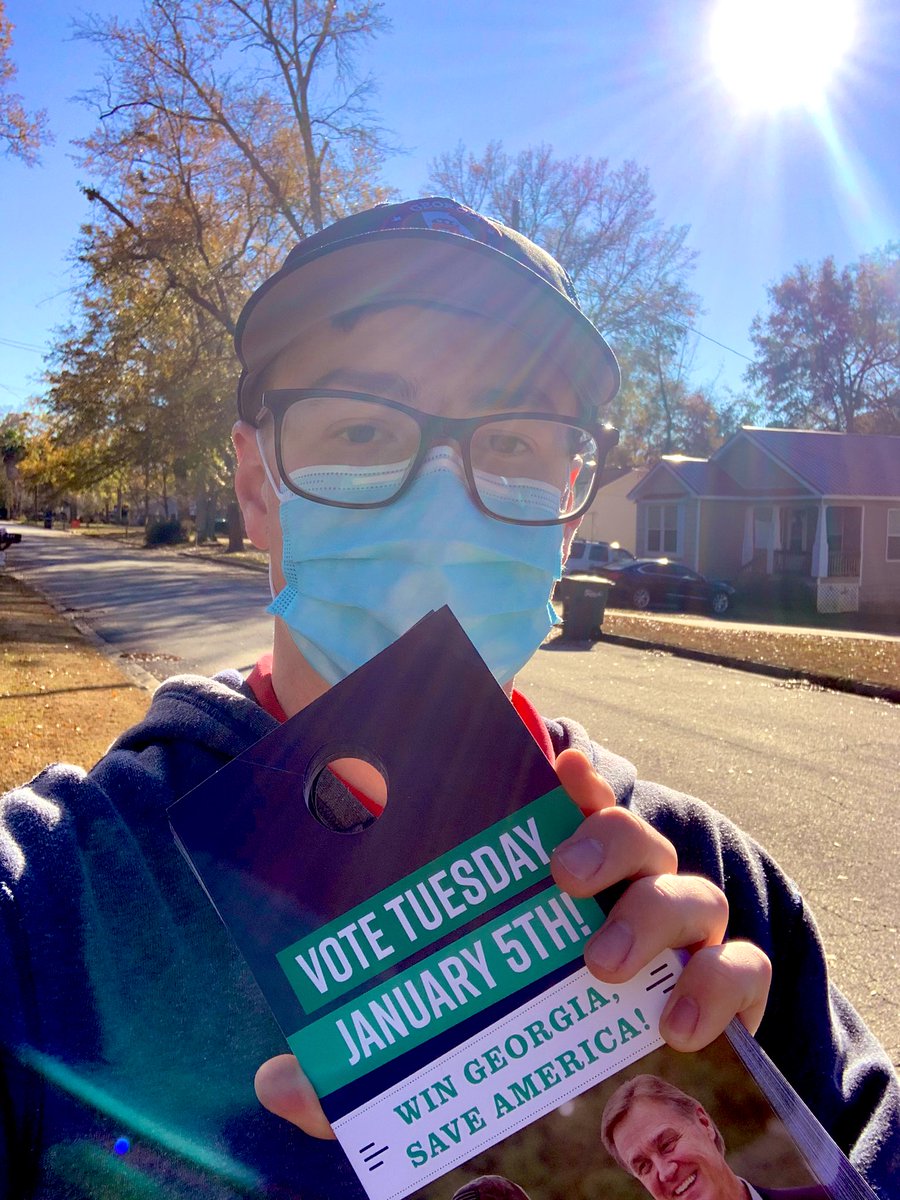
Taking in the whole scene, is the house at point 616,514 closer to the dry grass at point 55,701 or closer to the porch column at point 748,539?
the porch column at point 748,539

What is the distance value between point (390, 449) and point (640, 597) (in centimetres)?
2436

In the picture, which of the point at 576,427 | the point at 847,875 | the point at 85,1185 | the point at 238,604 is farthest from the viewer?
the point at 238,604

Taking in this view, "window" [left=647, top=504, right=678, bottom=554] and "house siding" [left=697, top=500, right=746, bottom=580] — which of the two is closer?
"house siding" [left=697, top=500, right=746, bottom=580]

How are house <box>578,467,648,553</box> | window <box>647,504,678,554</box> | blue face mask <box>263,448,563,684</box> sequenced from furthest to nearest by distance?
1. house <box>578,467,648,553</box>
2. window <box>647,504,678,554</box>
3. blue face mask <box>263,448,563,684</box>

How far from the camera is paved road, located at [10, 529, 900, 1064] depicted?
4.63 meters

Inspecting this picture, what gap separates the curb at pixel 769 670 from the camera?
11.3 m

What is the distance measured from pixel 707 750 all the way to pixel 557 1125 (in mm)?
7590

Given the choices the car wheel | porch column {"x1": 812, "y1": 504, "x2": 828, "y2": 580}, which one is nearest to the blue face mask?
the car wheel

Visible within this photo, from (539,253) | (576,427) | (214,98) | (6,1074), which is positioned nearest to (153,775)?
(6,1074)

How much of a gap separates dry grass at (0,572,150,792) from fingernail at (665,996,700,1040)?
5.27 metres

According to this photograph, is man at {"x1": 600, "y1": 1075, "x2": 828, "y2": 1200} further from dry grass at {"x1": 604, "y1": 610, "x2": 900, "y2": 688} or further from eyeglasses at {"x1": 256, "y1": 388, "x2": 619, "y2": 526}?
dry grass at {"x1": 604, "y1": 610, "x2": 900, "y2": 688}

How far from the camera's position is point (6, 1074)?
3.19 feet

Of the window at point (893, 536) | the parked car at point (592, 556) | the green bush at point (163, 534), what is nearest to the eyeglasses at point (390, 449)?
the parked car at point (592, 556)

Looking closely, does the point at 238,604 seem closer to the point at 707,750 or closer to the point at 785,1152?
the point at 707,750
